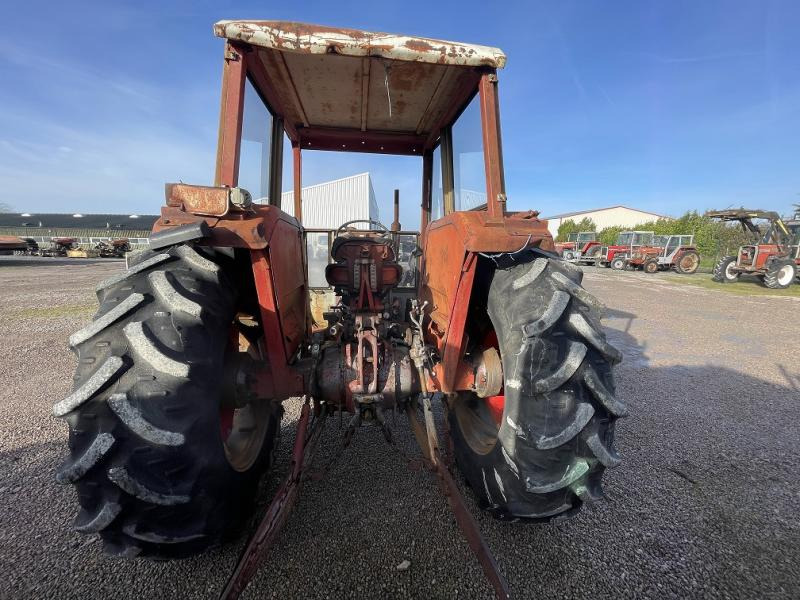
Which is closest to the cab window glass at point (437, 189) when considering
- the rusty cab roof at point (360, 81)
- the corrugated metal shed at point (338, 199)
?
the rusty cab roof at point (360, 81)

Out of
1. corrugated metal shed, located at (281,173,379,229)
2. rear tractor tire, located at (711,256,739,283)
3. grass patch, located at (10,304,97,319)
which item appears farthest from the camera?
corrugated metal shed, located at (281,173,379,229)

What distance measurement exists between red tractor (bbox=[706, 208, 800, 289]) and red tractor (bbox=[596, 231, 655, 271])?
250 inches

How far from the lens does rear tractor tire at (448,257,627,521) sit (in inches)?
55.3

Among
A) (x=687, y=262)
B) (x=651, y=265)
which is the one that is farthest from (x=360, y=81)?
(x=687, y=262)

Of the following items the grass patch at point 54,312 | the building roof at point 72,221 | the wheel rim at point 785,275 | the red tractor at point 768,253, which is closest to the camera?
the grass patch at point 54,312

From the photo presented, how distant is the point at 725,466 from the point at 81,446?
358 centimetres

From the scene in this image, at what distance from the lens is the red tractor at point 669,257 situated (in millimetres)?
20359

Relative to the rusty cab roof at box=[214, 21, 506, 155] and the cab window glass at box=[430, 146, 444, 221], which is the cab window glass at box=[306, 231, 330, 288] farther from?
the cab window glass at box=[430, 146, 444, 221]

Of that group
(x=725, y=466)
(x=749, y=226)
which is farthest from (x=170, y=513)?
(x=749, y=226)

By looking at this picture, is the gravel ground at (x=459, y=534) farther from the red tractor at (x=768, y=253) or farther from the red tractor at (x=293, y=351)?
the red tractor at (x=768, y=253)

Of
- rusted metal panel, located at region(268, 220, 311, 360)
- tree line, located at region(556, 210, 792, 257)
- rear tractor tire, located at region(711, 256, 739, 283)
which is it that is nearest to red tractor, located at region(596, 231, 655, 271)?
tree line, located at region(556, 210, 792, 257)

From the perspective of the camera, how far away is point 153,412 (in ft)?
3.92

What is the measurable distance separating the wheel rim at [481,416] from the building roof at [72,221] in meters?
49.6

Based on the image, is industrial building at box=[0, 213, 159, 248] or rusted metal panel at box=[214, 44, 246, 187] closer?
rusted metal panel at box=[214, 44, 246, 187]
